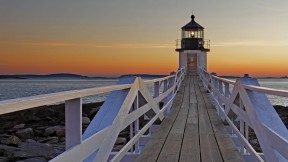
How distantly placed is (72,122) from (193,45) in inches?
1253

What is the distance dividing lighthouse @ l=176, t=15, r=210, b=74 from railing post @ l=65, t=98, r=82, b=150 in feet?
103

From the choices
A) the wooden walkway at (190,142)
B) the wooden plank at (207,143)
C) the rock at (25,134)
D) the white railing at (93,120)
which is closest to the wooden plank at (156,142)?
the wooden walkway at (190,142)

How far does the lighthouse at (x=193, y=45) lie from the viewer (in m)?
33.9

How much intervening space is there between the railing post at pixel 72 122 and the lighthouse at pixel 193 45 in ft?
103

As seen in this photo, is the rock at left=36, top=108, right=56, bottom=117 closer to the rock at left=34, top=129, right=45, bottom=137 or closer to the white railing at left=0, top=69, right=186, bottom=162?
the rock at left=34, top=129, right=45, bottom=137

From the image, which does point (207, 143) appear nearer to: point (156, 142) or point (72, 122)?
point (156, 142)

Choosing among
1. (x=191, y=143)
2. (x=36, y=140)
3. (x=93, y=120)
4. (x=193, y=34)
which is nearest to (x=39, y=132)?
(x=36, y=140)

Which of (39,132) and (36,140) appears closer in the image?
(36,140)

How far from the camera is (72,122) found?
2580 millimetres

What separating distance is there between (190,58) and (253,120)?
32.1 meters

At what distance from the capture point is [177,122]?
27.6 ft

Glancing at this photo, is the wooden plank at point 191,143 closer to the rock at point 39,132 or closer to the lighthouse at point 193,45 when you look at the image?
the rock at point 39,132

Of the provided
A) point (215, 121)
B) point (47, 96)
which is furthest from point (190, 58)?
point (47, 96)

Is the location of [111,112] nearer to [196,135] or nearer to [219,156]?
[219,156]
